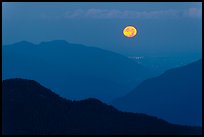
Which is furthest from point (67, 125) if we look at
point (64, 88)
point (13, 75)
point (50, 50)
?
point (50, 50)

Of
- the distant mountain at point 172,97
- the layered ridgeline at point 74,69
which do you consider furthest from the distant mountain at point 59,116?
the layered ridgeline at point 74,69

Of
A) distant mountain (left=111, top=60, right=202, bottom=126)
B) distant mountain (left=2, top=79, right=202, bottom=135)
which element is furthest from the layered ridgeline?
distant mountain (left=2, top=79, right=202, bottom=135)

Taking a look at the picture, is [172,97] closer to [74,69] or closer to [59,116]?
[59,116]

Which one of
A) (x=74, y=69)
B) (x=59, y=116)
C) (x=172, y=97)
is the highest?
(x=74, y=69)

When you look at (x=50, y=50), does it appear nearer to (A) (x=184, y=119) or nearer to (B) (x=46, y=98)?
(A) (x=184, y=119)

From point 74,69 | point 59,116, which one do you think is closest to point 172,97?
point 59,116

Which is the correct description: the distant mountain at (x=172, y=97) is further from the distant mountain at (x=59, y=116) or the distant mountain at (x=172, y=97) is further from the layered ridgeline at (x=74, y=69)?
the distant mountain at (x=59, y=116)
